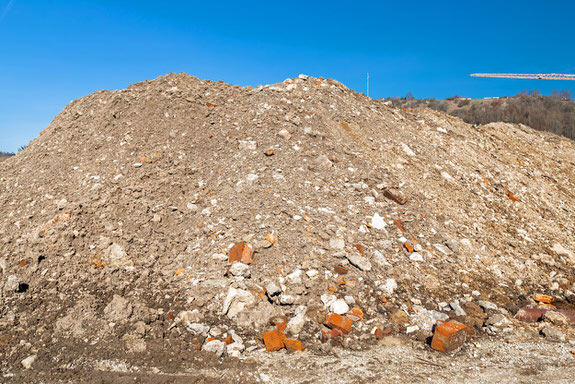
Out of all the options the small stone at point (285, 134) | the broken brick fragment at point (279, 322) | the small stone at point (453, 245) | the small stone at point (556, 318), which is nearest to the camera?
the broken brick fragment at point (279, 322)

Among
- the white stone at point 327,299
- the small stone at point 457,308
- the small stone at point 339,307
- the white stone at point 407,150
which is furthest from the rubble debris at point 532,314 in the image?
the white stone at point 407,150

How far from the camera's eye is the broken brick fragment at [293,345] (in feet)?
12.2

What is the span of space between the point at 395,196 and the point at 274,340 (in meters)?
3.43

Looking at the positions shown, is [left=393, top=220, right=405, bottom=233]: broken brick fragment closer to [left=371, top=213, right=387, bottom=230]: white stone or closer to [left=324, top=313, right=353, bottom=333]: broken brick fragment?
[left=371, top=213, right=387, bottom=230]: white stone

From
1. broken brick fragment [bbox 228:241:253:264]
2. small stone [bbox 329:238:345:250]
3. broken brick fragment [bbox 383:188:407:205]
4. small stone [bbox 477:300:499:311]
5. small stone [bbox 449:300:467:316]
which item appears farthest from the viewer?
broken brick fragment [bbox 383:188:407:205]

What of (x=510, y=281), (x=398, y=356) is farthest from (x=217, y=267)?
(x=510, y=281)

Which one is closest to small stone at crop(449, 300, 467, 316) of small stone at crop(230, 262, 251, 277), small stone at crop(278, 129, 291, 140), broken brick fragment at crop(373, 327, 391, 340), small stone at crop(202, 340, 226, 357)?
broken brick fragment at crop(373, 327, 391, 340)

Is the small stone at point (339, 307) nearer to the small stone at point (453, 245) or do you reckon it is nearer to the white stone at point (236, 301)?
the white stone at point (236, 301)

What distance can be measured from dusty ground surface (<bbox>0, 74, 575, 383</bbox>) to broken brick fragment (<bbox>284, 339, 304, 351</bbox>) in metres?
0.07

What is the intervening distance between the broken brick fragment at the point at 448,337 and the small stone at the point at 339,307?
0.99 metres

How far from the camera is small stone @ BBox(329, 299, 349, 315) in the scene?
4.11m

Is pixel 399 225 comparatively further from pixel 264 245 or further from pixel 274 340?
pixel 274 340

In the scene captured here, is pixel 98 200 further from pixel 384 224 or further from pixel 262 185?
pixel 384 224

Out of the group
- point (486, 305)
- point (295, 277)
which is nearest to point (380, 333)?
point (295, 277)
